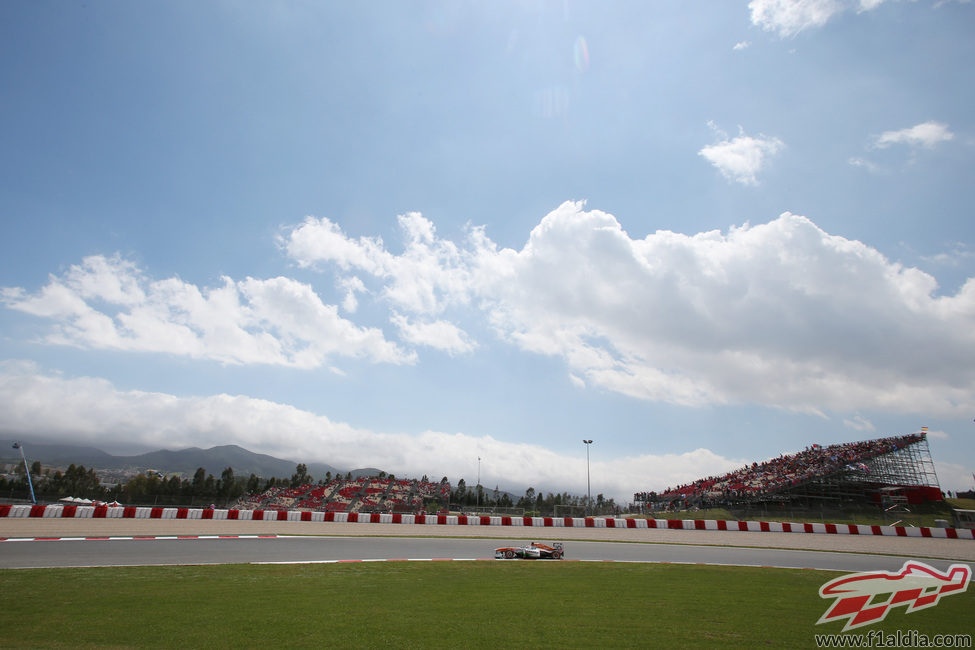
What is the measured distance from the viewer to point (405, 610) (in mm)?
9852

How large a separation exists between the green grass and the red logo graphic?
330 millimetres

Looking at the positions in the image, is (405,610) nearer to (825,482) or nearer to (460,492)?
(825,482)

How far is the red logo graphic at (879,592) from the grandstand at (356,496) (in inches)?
1882

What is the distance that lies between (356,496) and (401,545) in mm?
45481

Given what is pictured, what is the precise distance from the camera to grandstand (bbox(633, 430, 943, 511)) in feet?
157

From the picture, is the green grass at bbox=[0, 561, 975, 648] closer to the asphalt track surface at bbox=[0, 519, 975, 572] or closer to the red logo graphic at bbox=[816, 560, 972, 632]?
the red logo graphic at bbox=[816, 560, 972, 632]

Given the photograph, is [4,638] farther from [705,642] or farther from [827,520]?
[827,520]

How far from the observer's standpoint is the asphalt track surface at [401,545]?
16.9 metres

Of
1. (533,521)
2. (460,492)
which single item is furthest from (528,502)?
(460,492)

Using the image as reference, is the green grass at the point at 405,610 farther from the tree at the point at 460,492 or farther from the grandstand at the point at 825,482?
the tree at the point at 460,492

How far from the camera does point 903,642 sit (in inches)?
329

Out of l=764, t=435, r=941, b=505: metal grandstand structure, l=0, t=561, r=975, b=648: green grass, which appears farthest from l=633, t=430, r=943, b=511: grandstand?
l=0, t=561, r=975, b=648: green grass

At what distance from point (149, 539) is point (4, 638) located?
50.1 ft

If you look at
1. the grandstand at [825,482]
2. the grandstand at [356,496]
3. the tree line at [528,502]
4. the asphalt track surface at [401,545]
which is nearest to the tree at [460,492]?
the tree line at [528,502]
